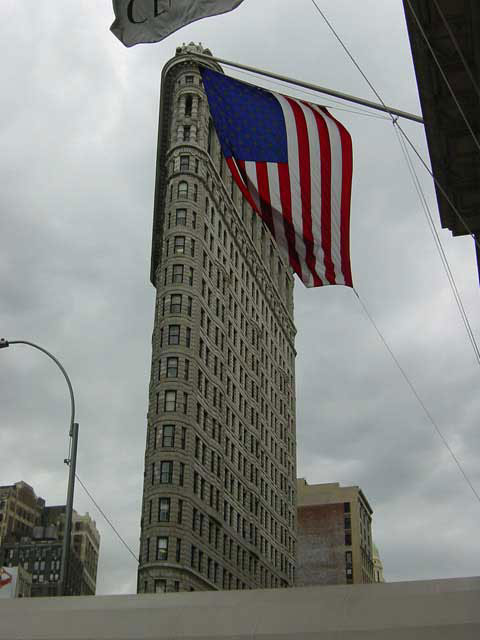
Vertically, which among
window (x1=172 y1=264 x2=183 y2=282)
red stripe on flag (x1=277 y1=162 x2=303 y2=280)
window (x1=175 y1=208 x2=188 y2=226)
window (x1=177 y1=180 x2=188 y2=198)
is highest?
window (x1=177 y1=180 x2=188 y2=198)

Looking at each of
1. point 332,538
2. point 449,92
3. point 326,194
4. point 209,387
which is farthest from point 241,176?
point 332,538

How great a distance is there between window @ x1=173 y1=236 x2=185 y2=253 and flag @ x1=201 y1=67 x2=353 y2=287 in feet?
214

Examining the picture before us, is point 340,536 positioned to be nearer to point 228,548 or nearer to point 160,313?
point 228,548

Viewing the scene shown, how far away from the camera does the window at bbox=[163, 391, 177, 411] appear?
73.3m

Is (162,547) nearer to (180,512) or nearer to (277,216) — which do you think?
(180,512)

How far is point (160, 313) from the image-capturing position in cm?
7862

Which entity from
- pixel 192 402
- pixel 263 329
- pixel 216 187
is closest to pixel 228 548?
pixel 192 402

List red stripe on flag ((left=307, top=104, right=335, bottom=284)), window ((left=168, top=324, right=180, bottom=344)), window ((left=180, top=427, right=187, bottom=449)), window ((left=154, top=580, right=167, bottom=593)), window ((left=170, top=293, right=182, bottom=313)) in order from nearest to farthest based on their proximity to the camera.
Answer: red stripe on flag ((left=307, top=104, right=335, bottom=284)), window ((left=154, top=580, right=167, bottom=593)), window ((left=180, top=427, right=187, bottom=449)), window ((left=168, top=324, right=180, bottom=344)), window ((left=170, top=293, right=182, bottom=313))

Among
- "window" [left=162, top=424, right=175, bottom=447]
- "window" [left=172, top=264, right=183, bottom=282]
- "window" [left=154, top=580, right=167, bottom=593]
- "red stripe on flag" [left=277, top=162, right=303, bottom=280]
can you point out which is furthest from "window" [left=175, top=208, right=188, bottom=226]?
"red stripe on flag" [left=277, top=162, right=303, bottom=280]

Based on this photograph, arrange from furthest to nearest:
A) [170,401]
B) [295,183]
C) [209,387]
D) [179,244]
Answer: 1. [179,244]
2. [209,387]
3. [170,401]
4. [295,183]

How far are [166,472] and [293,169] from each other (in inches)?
2288

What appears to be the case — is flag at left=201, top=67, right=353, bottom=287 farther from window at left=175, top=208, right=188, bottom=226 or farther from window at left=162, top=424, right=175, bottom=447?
window at left=175, top=208, right=188, bottom=226

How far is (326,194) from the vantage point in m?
15.2

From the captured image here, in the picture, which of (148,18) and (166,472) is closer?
(148,18)
